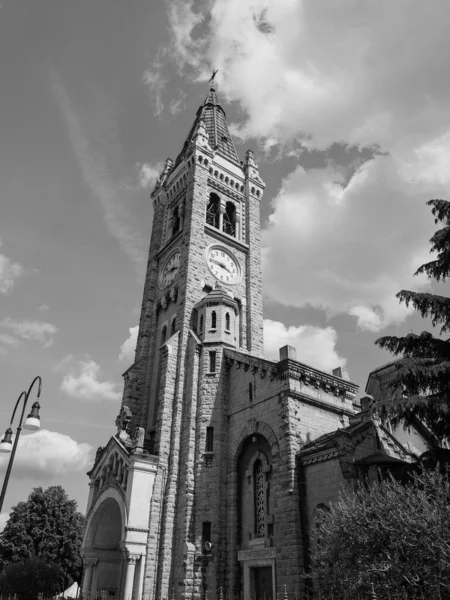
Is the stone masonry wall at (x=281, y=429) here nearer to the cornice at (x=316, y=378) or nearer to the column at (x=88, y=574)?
the cornice at (x=316, y=378)

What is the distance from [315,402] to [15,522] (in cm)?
3345

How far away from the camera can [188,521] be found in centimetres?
2314

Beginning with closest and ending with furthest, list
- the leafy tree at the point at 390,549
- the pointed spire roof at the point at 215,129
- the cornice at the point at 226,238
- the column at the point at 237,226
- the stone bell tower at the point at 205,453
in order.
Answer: the leafy tree at the point at 390,549 < the stone bell tower at the point at 205,453 < the cornice at the point at 226,238 < the column at the point at 237,226 < the pointed spire roof at the point at 215,129

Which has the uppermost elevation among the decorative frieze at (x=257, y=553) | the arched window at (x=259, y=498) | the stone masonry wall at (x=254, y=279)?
the stone masonry wall at (x=254, y=279)

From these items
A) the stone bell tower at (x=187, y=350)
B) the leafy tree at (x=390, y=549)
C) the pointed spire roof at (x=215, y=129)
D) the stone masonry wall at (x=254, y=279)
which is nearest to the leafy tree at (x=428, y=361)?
the leafy tree at (x=390, y=549)

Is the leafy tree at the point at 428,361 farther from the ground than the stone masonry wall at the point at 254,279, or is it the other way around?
the stone masonry wall at the point at 254,279

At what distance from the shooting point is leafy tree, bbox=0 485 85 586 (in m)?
40.9

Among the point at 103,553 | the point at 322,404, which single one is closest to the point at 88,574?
the point at 103,553

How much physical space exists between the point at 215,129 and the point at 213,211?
441 inches

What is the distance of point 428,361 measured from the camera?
14.2 metres

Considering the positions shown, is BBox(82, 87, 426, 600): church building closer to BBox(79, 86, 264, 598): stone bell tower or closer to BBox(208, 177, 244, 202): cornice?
BBox(79, 86, 264, 598): stone bell tower

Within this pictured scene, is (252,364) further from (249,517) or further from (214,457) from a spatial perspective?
(249,517)

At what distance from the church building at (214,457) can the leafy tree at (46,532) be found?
59.6ft

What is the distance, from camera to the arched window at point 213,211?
37.8 m
